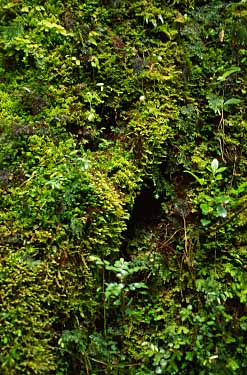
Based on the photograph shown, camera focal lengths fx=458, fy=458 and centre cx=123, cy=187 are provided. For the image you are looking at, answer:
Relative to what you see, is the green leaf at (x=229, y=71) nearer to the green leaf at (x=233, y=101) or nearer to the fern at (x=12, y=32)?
the green leaf at (x=233, y=101)

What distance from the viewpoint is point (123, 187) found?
8.98 feet

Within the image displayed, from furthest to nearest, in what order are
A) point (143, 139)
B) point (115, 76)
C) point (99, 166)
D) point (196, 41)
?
point (196, 41) < point (115, 76) < point (143, 139) < point (99, 166)

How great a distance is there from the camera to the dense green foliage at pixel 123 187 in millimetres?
2354

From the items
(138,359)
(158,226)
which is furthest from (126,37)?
(138,359)

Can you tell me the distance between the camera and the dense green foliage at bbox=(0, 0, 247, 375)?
235cm

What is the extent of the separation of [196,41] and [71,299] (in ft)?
7.05

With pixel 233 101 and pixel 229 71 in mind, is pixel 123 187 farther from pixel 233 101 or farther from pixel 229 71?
pixel 229 71

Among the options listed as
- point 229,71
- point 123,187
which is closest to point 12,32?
point 123,187

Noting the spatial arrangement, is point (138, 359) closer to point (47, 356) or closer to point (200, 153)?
point (47, 356)

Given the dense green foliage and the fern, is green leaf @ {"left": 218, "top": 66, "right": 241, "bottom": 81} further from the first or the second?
the fern

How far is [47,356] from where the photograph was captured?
2199 mm

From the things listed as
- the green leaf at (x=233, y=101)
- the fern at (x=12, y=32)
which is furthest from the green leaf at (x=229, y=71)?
the fern at (x=12, y=32)

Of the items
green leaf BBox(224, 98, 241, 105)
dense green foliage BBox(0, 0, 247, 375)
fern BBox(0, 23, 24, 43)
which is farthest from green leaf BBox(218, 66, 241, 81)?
fern BBox(0, 23, 24, 43)

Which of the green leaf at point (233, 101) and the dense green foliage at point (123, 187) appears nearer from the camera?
the dense green foliage at point (123, 187)
